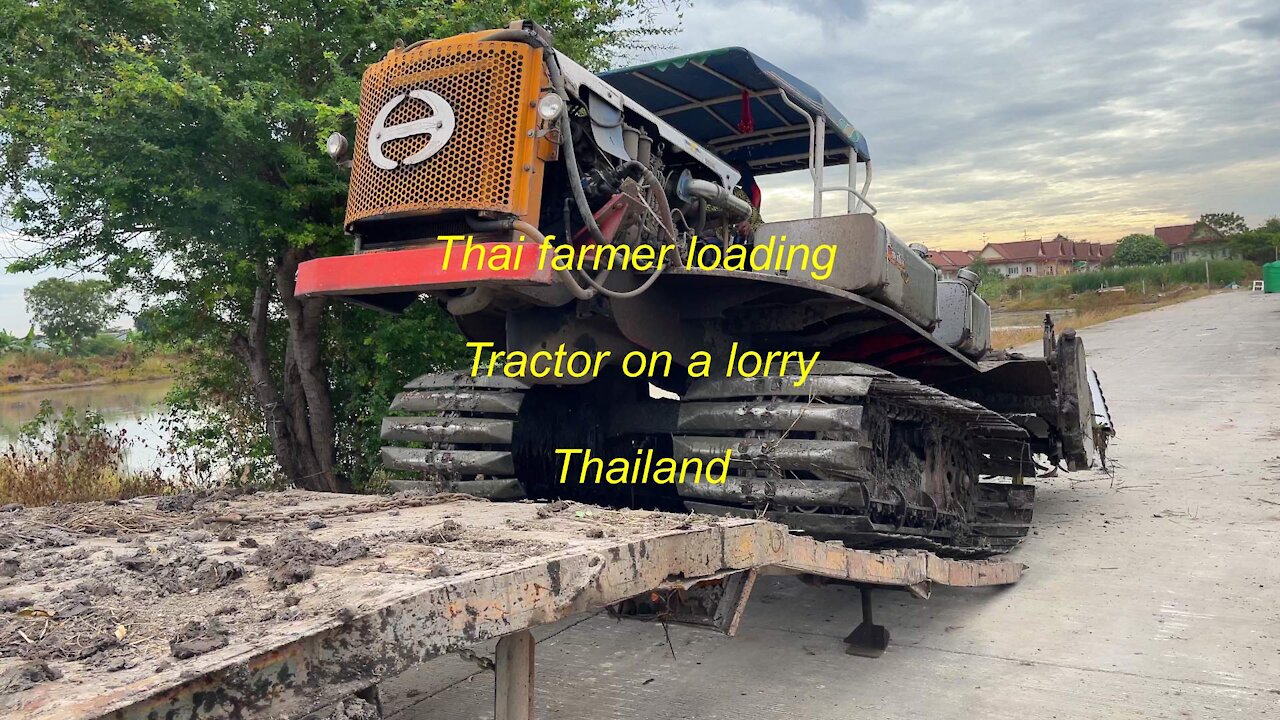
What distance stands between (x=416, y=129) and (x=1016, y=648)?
3445 mm

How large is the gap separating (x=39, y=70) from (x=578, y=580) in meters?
6.16

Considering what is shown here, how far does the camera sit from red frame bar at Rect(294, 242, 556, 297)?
367cm

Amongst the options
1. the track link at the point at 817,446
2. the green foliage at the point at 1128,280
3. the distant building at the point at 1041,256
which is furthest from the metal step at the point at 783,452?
the distant building at the point at 1041,256

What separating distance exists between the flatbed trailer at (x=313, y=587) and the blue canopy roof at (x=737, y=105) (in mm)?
2693

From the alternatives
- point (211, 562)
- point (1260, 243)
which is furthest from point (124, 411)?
point (1260, 243)

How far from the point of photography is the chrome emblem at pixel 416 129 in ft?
12.7

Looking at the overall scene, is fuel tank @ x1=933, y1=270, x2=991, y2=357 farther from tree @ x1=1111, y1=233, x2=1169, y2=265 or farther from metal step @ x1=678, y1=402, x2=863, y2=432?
tree @ x1=1111, y1=233, x2=1169, y2=265

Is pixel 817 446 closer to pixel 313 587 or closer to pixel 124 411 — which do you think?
pixel 313 587

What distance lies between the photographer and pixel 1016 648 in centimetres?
435

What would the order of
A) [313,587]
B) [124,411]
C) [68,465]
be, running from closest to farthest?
[313,587], [68,465], [124,411]

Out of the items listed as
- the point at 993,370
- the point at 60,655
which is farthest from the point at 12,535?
the point at 993,370

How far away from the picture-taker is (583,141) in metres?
4.17

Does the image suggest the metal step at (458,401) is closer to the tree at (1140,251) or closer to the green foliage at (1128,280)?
the green foliage at (1128,280)

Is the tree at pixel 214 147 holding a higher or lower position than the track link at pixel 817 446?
higher
